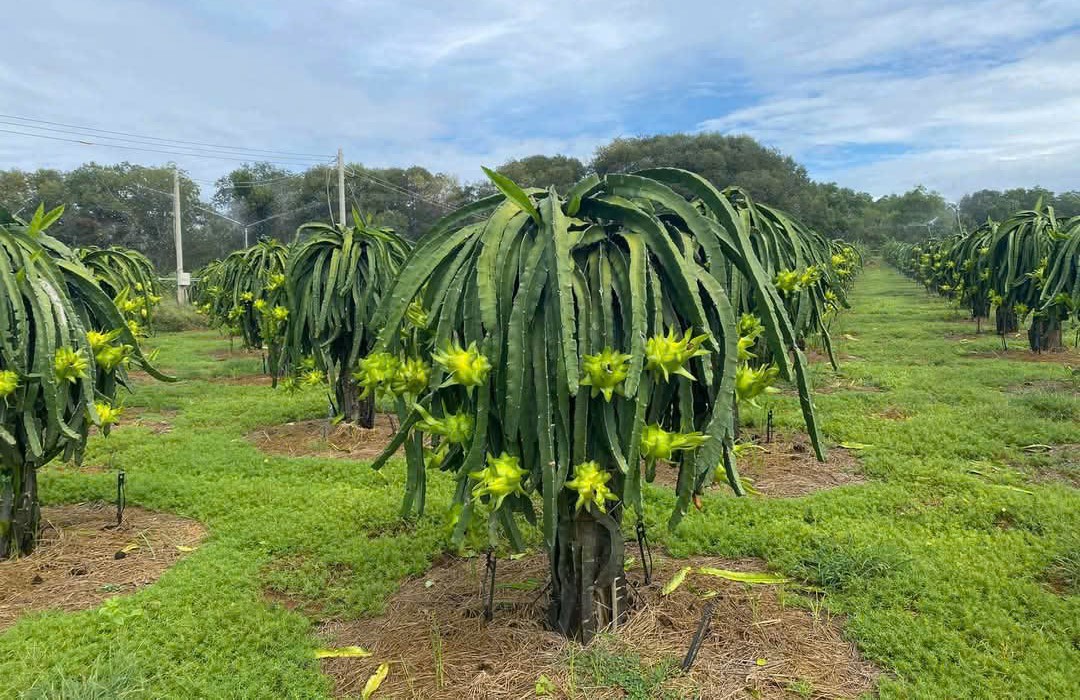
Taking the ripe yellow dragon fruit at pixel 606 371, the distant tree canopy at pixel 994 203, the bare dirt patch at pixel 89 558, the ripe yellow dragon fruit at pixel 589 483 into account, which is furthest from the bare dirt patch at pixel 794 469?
the distant tree canopy at pixel 994 203

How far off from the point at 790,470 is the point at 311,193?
4151 centimetres

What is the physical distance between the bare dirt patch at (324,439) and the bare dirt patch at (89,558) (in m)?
1.94

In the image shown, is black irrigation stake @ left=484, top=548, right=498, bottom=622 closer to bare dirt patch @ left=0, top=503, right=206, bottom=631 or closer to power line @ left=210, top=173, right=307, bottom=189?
bare dirt patch @ left=0, top=503, right=206, bottom=631

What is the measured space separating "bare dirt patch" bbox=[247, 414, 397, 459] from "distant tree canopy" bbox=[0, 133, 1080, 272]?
28295 millimetres

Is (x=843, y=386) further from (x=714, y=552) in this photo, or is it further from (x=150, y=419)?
(x=150, y=419)

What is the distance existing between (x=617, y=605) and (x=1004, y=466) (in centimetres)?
448

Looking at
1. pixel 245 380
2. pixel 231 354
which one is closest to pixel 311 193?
pixel 231 354

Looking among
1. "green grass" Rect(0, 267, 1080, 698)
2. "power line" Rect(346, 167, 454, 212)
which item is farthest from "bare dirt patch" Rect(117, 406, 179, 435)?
"power line" Rect(346, 167, 454, 212)

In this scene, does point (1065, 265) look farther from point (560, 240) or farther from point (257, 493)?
point (257, 493)

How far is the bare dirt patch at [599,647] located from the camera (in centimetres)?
282

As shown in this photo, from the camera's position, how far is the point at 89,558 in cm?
429

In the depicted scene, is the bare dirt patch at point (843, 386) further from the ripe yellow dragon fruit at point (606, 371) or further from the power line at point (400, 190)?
the power line at point (400, 190)

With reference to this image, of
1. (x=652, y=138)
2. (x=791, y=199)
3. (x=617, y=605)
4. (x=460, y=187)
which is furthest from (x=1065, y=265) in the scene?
(x=460, y=187)

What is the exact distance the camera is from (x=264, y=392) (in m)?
10.2
